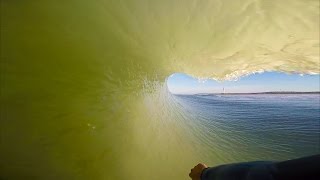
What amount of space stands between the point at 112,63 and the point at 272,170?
1366 mm

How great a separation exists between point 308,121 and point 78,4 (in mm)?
7705

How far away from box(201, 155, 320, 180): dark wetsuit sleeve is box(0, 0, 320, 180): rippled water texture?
1025 mm

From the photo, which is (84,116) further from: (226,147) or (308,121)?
(308,121)

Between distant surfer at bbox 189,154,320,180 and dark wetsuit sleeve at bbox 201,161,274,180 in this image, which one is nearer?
distant surfer at bbox 189,154,320,180

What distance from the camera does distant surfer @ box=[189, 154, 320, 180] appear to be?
4.15 ft

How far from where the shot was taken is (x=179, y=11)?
2.25m

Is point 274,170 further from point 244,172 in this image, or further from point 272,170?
point 244,172

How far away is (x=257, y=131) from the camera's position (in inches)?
236

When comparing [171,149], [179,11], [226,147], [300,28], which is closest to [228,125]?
[226,147]

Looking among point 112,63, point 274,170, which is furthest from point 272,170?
point 112,63

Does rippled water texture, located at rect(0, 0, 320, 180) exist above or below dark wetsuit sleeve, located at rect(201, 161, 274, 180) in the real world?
above

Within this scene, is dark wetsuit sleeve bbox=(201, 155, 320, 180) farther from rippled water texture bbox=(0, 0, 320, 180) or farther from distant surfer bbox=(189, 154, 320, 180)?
rippled water texture bbox=(0, 0, 320, 180)

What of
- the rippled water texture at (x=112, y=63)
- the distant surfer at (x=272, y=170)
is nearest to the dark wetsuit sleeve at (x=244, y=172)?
the distant surfer at (x=272, y=170)

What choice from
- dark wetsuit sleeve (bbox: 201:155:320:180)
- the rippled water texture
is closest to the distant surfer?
dark wetsuit sleeve (bbox: 201:155:320:180)
